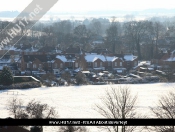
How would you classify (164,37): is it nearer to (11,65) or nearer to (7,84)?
(11,65)

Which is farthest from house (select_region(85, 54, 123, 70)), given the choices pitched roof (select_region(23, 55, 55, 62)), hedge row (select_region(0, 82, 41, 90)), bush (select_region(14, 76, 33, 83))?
hedge row (select_region(0, 82, 41, 90))

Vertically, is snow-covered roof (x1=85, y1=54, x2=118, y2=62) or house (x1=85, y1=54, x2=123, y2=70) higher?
snow-covered roof (x1=85, y1=54, x2=118, y2=62)

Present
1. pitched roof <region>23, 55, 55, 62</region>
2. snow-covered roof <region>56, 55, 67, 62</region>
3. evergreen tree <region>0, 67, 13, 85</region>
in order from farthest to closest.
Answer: snow-covered roof <region>56, 55, 67, 62</region>, pitched roof <region>23, 55, 55, 62</region>, evergreen tree <region>0, 67, 13, 85</region>

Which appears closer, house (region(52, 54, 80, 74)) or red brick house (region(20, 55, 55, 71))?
red brick house (region(20, 55, 55, 71))

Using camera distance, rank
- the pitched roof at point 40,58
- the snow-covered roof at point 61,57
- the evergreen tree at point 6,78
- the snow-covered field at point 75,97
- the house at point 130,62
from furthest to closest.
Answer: the house at point 130,62 < the snow-covered roof at point 61,57 < the pitched roof at point 40,58 < the evergreen tree at point 6,78 < the snow-covered field at point 75,97

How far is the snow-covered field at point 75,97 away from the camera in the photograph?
402 centimetres

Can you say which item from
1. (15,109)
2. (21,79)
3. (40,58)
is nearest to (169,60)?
(40,58)

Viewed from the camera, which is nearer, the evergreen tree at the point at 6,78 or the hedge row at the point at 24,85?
the hedge row at the point at 24,85

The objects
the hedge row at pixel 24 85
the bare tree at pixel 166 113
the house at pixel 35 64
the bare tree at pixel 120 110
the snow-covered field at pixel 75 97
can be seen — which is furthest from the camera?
the house at pixel 35 64

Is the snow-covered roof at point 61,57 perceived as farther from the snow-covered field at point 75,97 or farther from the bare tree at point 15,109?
the bare tree at point 15,109

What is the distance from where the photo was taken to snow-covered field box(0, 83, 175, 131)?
4020mm

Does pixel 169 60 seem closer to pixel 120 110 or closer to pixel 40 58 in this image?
pixel 40 58

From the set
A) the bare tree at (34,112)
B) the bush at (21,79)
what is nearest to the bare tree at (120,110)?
the bare tree at (34,112)

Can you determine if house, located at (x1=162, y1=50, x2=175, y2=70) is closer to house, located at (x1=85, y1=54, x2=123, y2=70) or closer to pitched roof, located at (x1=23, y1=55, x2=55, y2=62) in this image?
house, located at (x1=85, y1=54, x2=123, y2=70)
